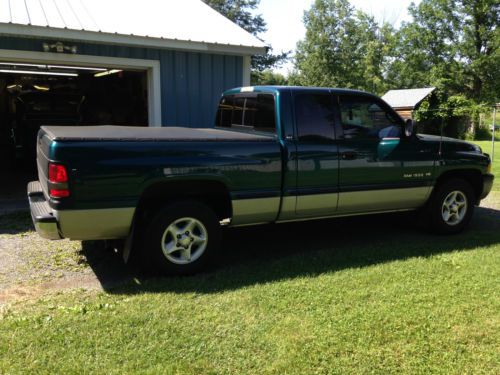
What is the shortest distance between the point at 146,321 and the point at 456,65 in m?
48.3

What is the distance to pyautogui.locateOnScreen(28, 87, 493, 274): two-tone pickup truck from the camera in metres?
4.09

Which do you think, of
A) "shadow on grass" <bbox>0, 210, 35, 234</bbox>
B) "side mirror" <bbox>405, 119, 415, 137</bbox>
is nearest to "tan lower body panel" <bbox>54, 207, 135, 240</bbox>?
"shadow on grass" <bbox>0, 210, 35, 234</bbox>

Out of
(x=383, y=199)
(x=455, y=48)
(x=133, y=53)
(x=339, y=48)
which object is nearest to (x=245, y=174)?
(x=383, y=199)

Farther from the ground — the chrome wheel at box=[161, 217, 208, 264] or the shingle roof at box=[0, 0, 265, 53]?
the shingle roof at box=[0, 0, 265, 53]

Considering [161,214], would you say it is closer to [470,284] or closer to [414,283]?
[414,283]

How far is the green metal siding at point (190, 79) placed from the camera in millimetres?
8055

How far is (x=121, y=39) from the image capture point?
7.49 m

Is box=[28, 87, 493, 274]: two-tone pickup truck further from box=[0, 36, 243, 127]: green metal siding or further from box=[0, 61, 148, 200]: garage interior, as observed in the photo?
box=[0, 61, 148, 200]: garage interior

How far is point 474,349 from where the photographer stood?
11.0 ft

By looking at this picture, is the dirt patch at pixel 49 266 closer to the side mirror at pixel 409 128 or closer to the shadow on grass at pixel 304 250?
the shadow on grass at pixel 304 250

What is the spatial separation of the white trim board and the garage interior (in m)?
1.70

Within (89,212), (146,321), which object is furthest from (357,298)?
(89,212)

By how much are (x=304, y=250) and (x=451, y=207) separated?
2.23 metres

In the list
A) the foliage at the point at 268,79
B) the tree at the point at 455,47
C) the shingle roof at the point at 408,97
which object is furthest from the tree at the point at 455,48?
the foliage at the point at 268,79
